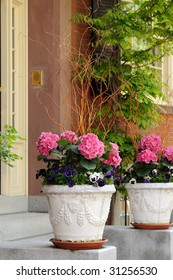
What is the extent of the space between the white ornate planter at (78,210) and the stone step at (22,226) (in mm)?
1980

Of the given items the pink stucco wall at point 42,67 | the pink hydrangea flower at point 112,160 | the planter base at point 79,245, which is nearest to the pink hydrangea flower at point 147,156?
the pink hydrangea flower at point 112,160

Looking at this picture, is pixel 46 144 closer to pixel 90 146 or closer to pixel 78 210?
pixel 90 146

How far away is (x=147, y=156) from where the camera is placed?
7562 mm

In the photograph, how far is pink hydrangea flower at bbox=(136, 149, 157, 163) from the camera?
7559mm

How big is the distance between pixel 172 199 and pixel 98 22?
3224 mm

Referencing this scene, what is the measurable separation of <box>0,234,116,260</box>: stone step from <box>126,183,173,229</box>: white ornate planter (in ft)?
4.64

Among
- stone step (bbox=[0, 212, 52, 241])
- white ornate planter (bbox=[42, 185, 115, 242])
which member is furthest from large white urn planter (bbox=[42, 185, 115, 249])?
stone step (bbox=[0, 212, 52, 241])

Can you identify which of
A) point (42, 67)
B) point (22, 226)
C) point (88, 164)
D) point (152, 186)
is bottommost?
point (22, 226)

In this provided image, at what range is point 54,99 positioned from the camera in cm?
983

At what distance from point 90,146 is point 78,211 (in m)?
0.53

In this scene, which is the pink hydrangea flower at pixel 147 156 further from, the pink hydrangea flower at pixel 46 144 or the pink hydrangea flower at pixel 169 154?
the pink hydrangea flower at pixel 46 144

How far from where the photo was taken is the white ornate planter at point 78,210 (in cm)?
593

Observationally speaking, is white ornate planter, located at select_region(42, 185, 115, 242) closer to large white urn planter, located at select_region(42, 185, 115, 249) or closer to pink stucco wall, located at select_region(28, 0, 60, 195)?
large white urn planter, located at select_region(42, 185, 115, 249)

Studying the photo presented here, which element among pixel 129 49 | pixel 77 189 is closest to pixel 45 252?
pixel 77 189
